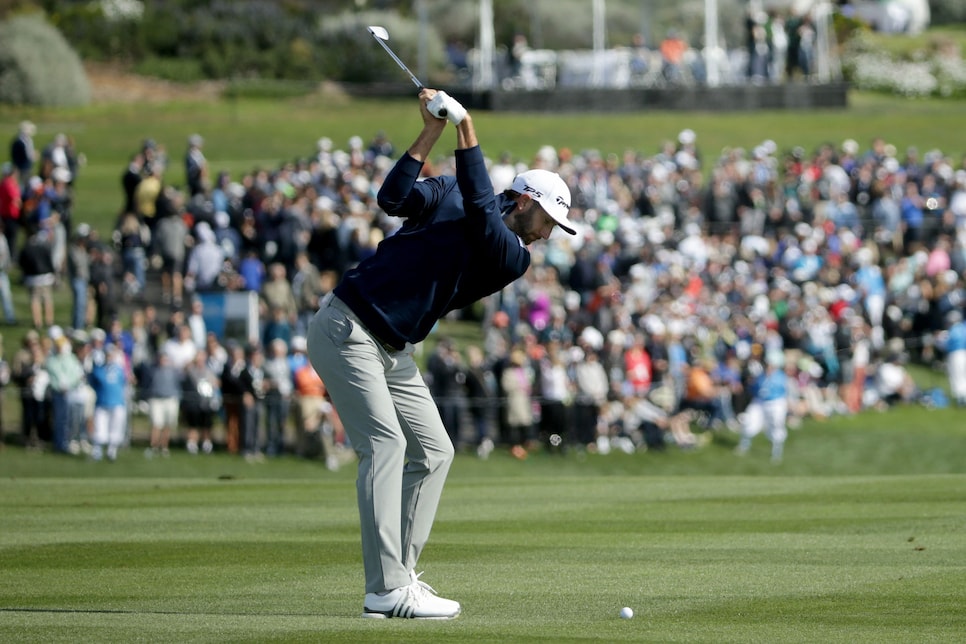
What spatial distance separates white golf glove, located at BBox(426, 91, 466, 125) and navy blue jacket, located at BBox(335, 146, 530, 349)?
0.28 m

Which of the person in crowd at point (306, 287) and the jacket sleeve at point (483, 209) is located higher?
the jacket sleeve at point (483, 209)

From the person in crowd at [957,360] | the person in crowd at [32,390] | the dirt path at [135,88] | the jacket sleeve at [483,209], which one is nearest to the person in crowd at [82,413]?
the person in crowd at [32,390]

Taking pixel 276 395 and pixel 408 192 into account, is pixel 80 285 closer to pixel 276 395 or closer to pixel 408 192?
pixel 276 395

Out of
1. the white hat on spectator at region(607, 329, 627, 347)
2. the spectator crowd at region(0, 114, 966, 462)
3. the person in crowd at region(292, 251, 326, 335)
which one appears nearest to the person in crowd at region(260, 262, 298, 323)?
the spectator crowd at region(0, 114, 966, 462)

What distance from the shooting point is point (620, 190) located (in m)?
32.5

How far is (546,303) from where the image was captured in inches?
1089

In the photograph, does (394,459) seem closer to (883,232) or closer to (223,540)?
(223,540)

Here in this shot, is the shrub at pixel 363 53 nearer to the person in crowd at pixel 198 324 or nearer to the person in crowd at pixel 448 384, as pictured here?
the person in crowd at pixel 198 324

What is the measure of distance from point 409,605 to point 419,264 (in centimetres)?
157

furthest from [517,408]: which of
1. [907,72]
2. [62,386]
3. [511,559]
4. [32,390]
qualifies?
[907,72]

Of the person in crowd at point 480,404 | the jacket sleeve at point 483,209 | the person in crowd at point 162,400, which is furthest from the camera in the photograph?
the person in crowd at point 480,404

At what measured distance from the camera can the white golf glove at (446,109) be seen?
7.07 metres

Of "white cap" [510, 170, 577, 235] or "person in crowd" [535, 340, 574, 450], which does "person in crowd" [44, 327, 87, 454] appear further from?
"white cap" [510, 170, 577, 235]

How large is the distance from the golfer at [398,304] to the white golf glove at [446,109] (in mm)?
104
